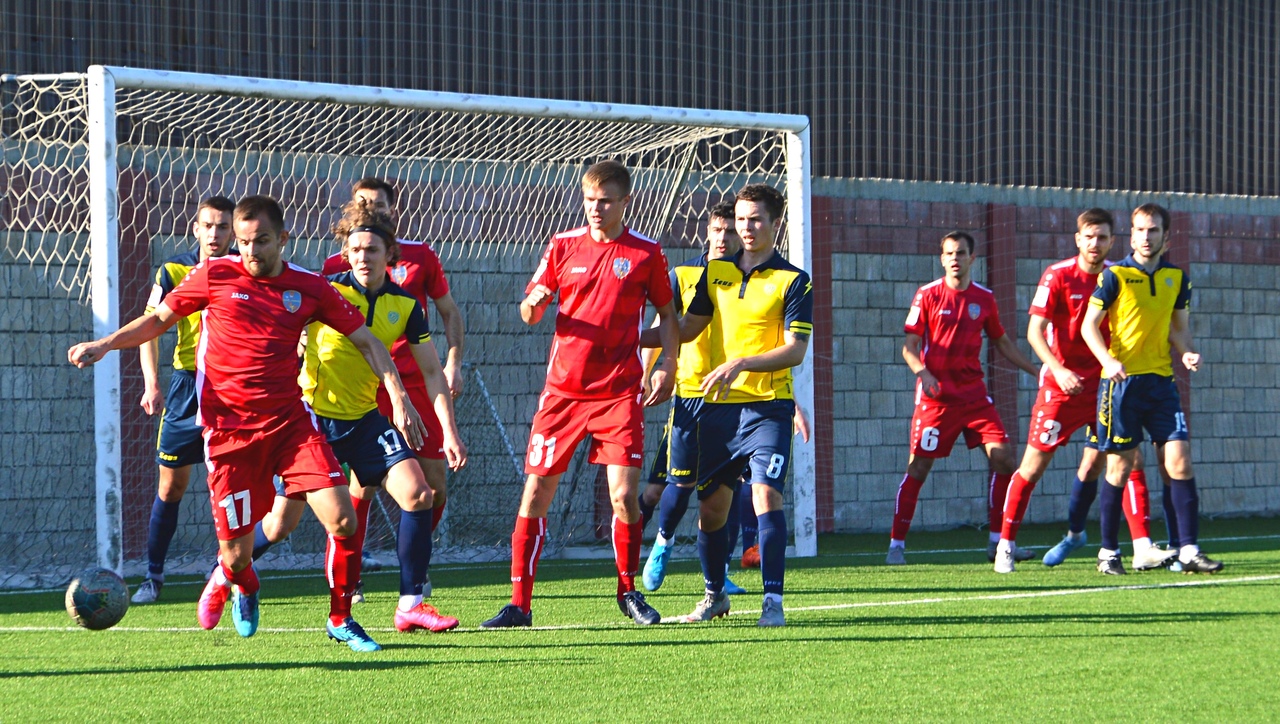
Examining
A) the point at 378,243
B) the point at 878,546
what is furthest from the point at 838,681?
the point at 878,546

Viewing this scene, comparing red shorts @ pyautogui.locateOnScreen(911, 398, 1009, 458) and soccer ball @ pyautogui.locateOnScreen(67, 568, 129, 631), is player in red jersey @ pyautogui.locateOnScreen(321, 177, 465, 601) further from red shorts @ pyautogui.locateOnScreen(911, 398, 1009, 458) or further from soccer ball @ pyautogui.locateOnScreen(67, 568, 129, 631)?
red shorts @ pyautogui.locateOnScreen(911, 398, 1009, 458)

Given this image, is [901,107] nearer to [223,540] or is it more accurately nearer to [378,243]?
[378,243]

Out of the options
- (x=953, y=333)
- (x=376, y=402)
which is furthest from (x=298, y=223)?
(x=953, y=333)

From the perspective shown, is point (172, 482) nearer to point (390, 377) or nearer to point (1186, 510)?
point (390, 377)

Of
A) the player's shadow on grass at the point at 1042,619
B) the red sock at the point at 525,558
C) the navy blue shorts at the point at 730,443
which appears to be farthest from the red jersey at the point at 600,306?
the player's shadow on grass at the point at 1042,619

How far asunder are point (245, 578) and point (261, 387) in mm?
755

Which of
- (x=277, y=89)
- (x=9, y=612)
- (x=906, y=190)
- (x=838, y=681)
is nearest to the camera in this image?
(x=838, y=681)

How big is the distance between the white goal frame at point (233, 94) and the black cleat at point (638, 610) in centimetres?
307

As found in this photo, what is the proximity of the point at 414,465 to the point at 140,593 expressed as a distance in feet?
7.53

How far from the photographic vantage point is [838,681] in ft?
14.9

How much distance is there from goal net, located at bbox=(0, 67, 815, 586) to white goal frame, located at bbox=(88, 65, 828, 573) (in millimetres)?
17

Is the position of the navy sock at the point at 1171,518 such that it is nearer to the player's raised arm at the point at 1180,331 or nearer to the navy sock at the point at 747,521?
the player's raised arm at the point at 1180,331

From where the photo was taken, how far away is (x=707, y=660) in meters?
4.95

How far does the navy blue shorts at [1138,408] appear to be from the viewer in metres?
8.16
